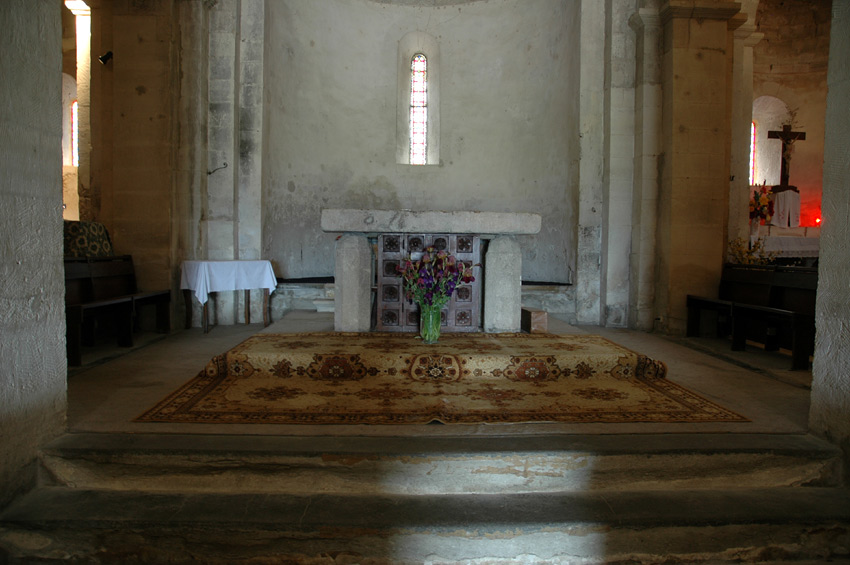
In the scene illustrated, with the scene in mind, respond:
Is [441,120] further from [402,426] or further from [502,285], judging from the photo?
[402,426]

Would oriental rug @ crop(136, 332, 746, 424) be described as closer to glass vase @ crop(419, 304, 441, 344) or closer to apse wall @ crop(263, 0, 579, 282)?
A: glass vase @ crop(419, 304, 441, 344)

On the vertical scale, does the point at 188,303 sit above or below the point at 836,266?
below

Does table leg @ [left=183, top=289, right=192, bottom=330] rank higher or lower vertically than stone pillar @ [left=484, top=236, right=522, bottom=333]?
lower

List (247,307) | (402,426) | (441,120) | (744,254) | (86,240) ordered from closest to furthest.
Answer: (402,426)
(86,240)
(744,254)
(247,307)
(441,120)

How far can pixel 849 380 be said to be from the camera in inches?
112

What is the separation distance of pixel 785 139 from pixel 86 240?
13417 mm

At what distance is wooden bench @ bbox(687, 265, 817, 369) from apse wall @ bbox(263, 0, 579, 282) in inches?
93.2

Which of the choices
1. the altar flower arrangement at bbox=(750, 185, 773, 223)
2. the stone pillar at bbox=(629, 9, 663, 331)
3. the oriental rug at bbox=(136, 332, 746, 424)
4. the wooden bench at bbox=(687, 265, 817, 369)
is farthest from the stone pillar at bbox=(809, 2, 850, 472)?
the altar flower arrangement at bbox=(750, 185, 773, 223)

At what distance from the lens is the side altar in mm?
5020

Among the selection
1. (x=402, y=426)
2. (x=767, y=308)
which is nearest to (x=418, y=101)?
(x=767, y=308)

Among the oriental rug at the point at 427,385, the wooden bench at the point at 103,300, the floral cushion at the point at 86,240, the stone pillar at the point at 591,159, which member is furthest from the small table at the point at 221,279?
the stone pillar at the point at 591,159

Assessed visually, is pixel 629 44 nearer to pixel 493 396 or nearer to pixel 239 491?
pixel 493 396

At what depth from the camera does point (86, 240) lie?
5.95 metres

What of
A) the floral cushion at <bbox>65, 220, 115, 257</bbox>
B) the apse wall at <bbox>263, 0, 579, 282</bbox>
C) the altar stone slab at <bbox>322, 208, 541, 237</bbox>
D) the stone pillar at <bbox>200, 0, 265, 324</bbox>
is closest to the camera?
the altar stone slab at <bbox>322, 208, 541, 237</bbox>
